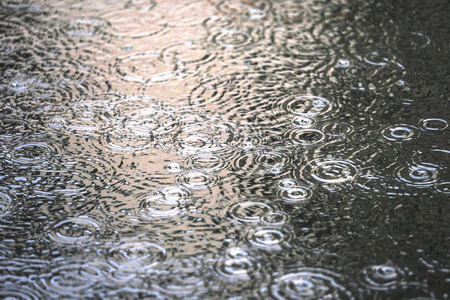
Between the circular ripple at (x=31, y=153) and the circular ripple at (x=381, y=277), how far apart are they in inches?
32.2

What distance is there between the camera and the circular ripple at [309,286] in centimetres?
105

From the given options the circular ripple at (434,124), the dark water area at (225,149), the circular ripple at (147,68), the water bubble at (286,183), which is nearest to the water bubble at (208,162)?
the dark water area at (225,149)

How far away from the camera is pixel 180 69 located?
5.80 ft

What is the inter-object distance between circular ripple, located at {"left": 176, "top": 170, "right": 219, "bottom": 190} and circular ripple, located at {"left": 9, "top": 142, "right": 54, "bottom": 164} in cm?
36

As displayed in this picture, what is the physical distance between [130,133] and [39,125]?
0.26m

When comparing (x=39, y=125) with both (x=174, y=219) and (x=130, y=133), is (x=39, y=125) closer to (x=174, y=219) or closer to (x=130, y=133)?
(x=130, y=133)

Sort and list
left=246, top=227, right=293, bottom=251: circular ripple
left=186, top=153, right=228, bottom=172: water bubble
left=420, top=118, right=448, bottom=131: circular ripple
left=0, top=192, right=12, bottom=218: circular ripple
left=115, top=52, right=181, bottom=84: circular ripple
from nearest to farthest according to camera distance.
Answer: left=246, top=227, right=293, bottom=251: circular ripple → left=0, top=192, right=12, bottom=218: circular ripple → left=186, top=153, right=228, bottom=172: water bubble → left=420, top=118, right=448, bottom=131: circular ripple → left=115, top=52, right=181, bottom=84: circular ripple

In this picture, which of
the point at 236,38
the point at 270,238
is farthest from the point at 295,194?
the point at 236,38

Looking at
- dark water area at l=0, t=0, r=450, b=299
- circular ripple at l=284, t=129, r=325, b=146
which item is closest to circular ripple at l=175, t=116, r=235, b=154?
dark water area at l=0, t=0, r=450, b=299

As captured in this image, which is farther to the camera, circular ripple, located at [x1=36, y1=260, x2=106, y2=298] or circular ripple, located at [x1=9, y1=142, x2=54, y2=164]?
circular ripple, located at [x1=9, y1=142, x2=54, y2=164]

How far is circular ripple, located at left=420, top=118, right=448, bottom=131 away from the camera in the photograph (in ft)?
4.91

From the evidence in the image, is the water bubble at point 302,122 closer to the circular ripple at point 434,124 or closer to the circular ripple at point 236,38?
the circular ripple at point 434,124

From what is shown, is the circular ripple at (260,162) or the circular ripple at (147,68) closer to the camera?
the circular ripple at (260,162)

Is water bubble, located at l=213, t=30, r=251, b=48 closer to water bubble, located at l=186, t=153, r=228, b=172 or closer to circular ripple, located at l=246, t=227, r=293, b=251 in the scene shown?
water bubble, located at l=186, t=153, r=228, b=172
